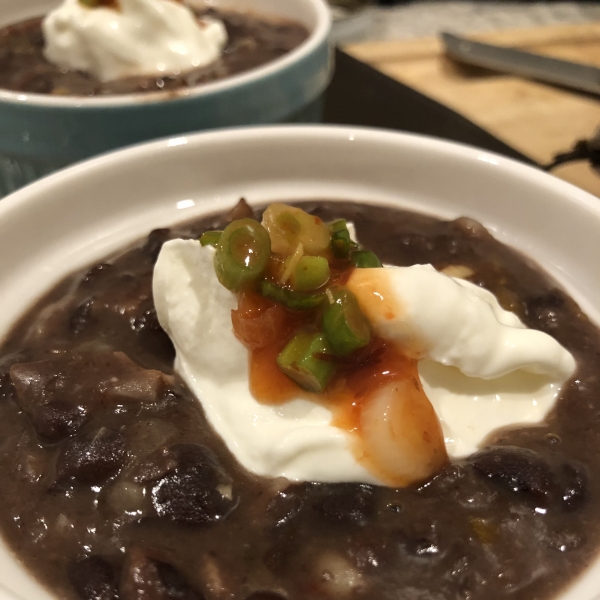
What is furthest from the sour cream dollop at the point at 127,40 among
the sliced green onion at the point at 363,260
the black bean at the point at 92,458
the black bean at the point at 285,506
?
the black bean at the point at 285,506

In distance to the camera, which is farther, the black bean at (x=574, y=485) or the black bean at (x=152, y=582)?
the black bean at (x=574, y=485)

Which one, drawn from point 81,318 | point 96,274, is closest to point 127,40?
point 96,274

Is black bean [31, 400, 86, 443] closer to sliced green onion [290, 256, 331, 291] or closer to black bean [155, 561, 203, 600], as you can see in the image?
black bean [155, 561, 203, 600]

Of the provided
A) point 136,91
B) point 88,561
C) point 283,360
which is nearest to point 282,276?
point 283,360

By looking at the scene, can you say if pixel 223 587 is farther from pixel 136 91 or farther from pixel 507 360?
pixel 136 91

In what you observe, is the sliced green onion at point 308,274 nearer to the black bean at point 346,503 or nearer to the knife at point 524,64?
the black bean at point 346,503
